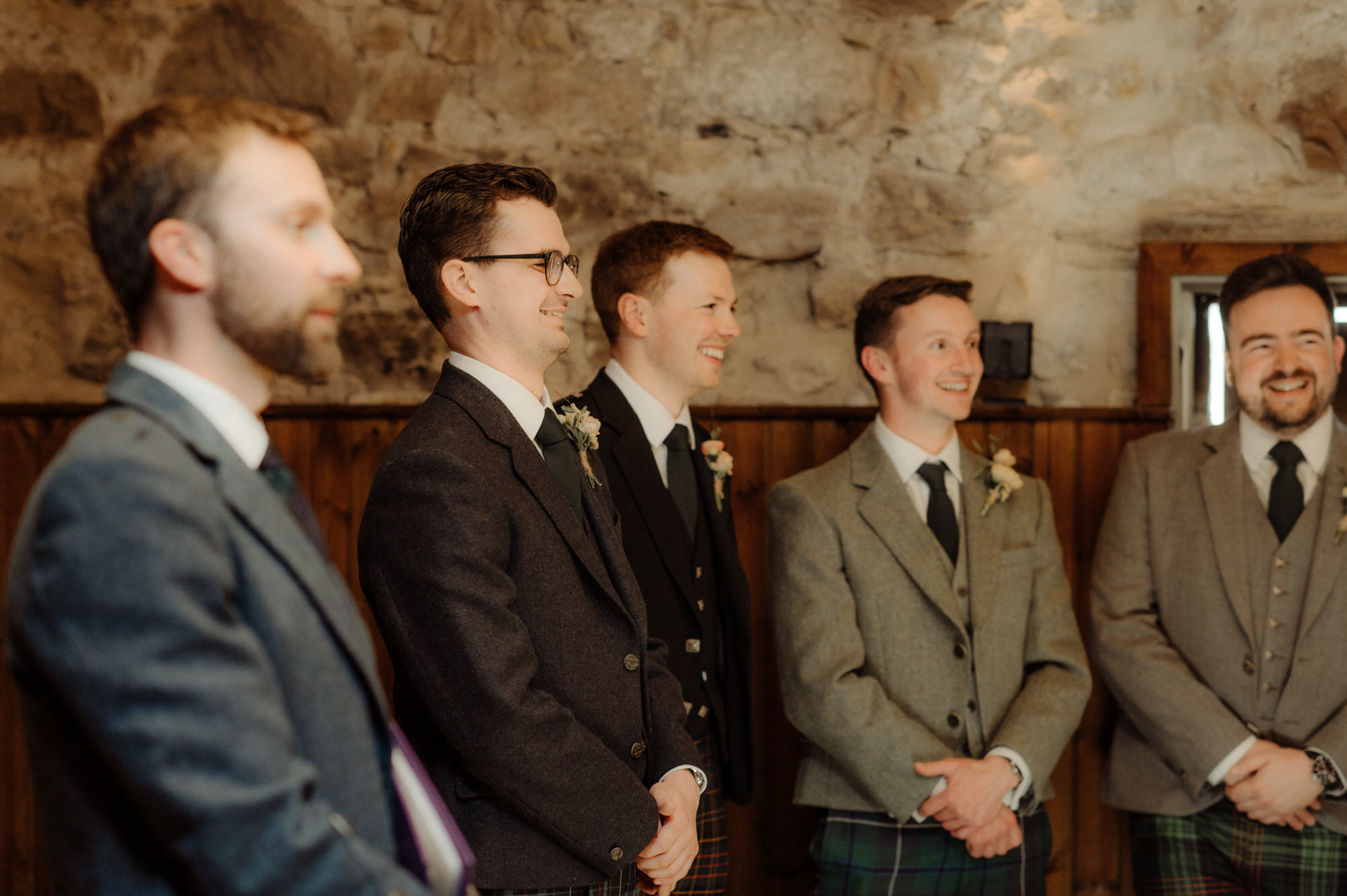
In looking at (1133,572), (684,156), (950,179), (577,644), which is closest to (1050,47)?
(950,179)

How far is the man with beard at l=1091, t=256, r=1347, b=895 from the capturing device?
2322mm

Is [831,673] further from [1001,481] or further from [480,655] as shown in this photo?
[480,655]

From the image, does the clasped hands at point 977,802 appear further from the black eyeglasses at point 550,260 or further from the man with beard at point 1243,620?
the black eyeglasses at point 550,260

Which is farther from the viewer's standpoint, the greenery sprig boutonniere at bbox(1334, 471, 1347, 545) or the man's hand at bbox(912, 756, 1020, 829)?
the greenery sprig boutonniere at bbox(1334, 471, 1347, 545)

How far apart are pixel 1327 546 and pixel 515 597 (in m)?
1.92

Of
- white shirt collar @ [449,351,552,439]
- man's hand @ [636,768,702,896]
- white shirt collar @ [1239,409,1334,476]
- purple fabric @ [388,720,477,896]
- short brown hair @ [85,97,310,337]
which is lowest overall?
man's hand @ [636,768,702,896]

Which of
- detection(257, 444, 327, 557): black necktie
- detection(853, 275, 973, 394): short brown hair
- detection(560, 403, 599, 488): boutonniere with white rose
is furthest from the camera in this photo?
detection(853, 275, 973, 394): short brown hair

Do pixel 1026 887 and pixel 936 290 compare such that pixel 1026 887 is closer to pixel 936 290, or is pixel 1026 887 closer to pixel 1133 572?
pixel 1133 572

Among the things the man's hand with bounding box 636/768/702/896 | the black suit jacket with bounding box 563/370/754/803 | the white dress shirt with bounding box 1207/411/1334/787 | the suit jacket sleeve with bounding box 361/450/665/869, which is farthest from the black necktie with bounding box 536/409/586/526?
the white dress shirt with bounding box 1207/411/1334/787

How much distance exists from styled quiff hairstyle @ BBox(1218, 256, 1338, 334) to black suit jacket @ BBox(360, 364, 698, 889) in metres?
1.80

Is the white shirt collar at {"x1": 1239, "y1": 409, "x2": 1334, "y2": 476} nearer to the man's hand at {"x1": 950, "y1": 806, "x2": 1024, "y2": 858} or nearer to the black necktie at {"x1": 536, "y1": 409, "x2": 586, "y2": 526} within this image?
the man's hand at {"x1": 950, "y1": 806, "x2": 1024, "y2": 858}

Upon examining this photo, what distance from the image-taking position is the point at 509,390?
1.72 meters

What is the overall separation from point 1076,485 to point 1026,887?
1.17 meters

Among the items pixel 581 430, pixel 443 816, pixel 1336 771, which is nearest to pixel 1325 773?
pixel 1336 771
